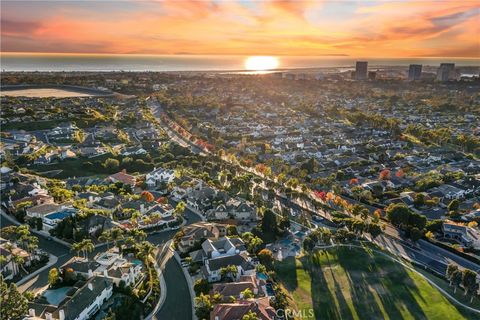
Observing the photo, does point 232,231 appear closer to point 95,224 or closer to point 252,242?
point 252,242

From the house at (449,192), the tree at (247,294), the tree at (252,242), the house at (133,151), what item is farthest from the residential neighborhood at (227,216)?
the tree at (252,242)

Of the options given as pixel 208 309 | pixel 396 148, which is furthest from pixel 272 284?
pixel 396 148

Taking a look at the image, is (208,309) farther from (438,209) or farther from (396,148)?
(396,148)

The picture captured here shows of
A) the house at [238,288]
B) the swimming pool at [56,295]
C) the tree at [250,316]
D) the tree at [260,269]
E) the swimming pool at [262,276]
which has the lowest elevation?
the swimming pool at [262,276]

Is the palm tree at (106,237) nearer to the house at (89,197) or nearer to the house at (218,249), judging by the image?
the house at (218,249)

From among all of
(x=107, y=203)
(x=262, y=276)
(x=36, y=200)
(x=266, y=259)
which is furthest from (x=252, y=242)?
(x=36, y=200)
